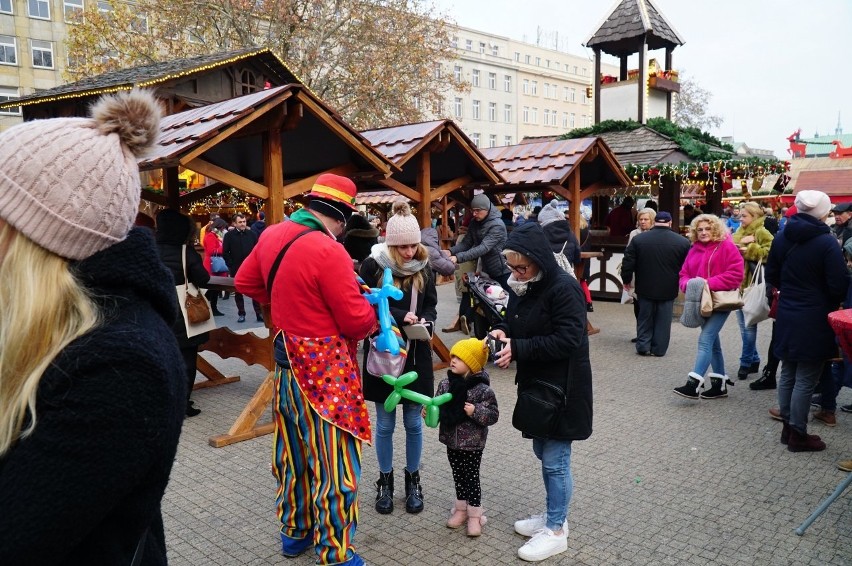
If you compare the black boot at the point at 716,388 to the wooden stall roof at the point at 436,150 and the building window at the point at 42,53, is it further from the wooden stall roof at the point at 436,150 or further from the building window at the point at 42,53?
the building window at the point at 42,53

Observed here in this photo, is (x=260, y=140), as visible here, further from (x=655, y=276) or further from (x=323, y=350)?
(x=655, y=276)

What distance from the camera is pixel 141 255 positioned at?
1.30 metres

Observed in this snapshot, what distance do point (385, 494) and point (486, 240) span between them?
4560 millimetres

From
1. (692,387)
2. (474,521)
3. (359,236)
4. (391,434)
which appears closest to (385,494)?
(391,434)

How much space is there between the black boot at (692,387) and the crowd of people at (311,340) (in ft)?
0.08

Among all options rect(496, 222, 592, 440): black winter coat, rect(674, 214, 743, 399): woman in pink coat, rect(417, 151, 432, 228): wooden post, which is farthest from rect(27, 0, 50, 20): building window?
rect(496, 222, 592, 440): black winter coat

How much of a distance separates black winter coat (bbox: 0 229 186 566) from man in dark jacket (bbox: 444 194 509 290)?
273 inches

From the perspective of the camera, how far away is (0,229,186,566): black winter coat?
1091 mm

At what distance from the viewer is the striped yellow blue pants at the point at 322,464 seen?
130 inches

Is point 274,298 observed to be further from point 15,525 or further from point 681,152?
point 681,152

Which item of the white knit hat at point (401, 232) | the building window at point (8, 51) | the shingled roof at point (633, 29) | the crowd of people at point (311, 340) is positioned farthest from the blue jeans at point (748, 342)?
the building window at point (8, 51)

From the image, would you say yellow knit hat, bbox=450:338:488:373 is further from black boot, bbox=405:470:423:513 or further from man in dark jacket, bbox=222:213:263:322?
man in dark jacket, bbox=222:213:263:322

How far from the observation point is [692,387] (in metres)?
6.35

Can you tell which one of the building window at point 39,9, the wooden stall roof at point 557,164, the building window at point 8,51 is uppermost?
the building window at point 39,9
